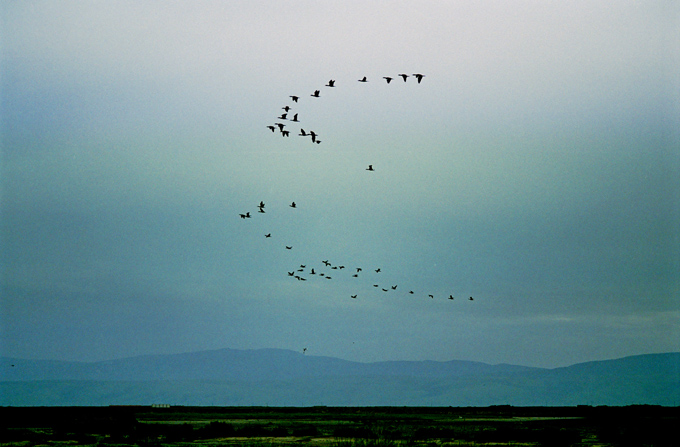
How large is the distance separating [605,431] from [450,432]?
51.3ft

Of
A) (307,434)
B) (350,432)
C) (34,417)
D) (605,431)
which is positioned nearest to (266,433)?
(307,434)

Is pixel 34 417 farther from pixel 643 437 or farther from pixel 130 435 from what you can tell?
pixel 643 437

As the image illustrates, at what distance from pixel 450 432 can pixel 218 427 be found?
955 inches

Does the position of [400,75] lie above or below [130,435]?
above

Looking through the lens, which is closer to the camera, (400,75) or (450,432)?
(400,75)

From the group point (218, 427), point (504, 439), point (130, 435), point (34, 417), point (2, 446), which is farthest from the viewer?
point (34, 417)

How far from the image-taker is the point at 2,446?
64.2m

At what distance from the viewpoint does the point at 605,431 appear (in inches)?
3140

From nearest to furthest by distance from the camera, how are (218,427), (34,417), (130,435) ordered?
1. (130,435)
2. (218,427)
3. (34,417)

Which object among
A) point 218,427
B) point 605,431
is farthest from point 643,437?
point 218,427

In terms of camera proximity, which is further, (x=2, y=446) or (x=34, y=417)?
(x=34, y=417)

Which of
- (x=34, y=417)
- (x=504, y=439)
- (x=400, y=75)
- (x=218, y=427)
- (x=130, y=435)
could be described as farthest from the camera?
(x=34, y=417)

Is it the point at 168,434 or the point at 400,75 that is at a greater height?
the point at 400,75

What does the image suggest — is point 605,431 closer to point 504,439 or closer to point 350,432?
point 504,439
